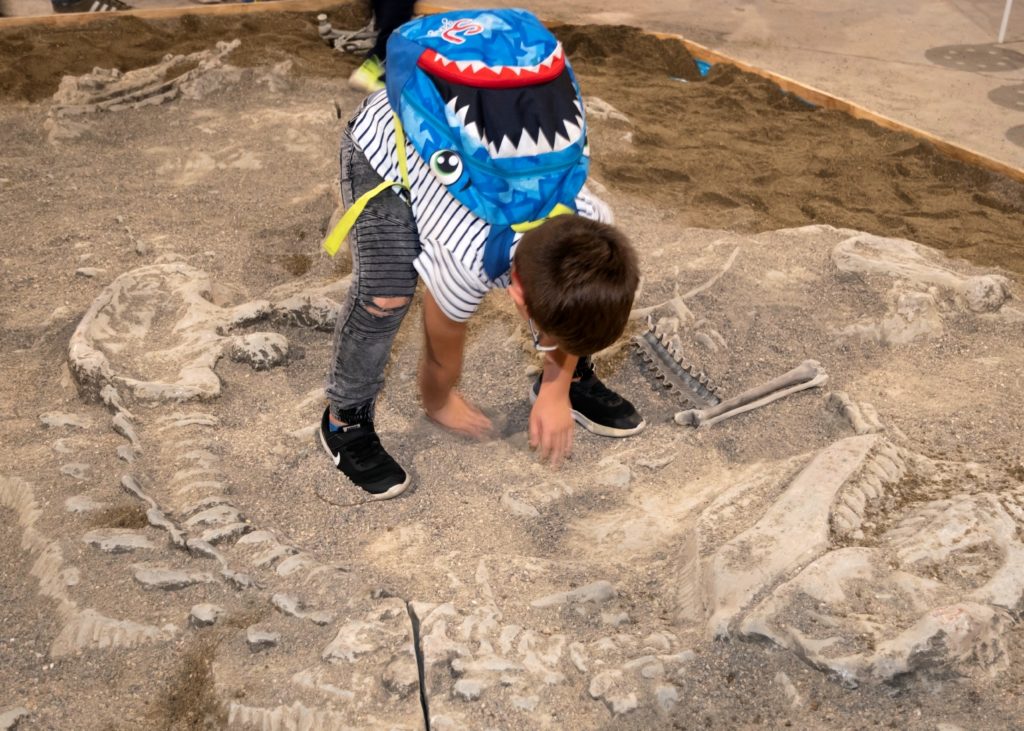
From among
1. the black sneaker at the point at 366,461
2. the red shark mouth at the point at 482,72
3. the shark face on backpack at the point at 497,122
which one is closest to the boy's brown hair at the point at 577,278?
the shark face on backpack at the point at 497,122

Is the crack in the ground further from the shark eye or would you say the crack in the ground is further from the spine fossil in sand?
the shark eye

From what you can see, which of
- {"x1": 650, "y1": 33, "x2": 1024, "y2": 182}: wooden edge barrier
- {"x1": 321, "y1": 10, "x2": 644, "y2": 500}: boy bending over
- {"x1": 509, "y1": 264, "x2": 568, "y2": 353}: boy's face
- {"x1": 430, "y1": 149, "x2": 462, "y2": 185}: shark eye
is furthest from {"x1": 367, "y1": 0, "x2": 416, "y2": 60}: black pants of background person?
{"x1": 509, "y1": 264, "x2": 568, "y2": 353}: boy's face

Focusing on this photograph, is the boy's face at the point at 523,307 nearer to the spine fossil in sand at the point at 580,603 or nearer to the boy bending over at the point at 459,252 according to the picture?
the boy bending over at the point at 459,252

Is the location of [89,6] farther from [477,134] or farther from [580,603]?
[580,603]

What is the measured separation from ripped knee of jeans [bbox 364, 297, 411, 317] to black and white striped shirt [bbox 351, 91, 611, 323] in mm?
132

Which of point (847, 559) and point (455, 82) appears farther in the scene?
point (455, 82)

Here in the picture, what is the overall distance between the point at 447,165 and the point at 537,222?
8.4 inches

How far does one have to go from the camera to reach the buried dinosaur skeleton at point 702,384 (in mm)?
2598

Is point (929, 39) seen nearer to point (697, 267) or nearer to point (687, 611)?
point (697, 267)

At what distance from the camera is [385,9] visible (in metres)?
4.30

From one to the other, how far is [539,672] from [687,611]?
1.09ft

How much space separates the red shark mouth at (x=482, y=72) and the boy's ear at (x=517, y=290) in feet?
1.28

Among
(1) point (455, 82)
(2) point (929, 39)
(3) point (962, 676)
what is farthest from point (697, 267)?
(2) point (929, 39)

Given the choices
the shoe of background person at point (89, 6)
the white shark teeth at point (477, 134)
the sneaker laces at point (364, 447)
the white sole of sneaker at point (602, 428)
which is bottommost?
the white sole of sneaker at point (602, 428)
